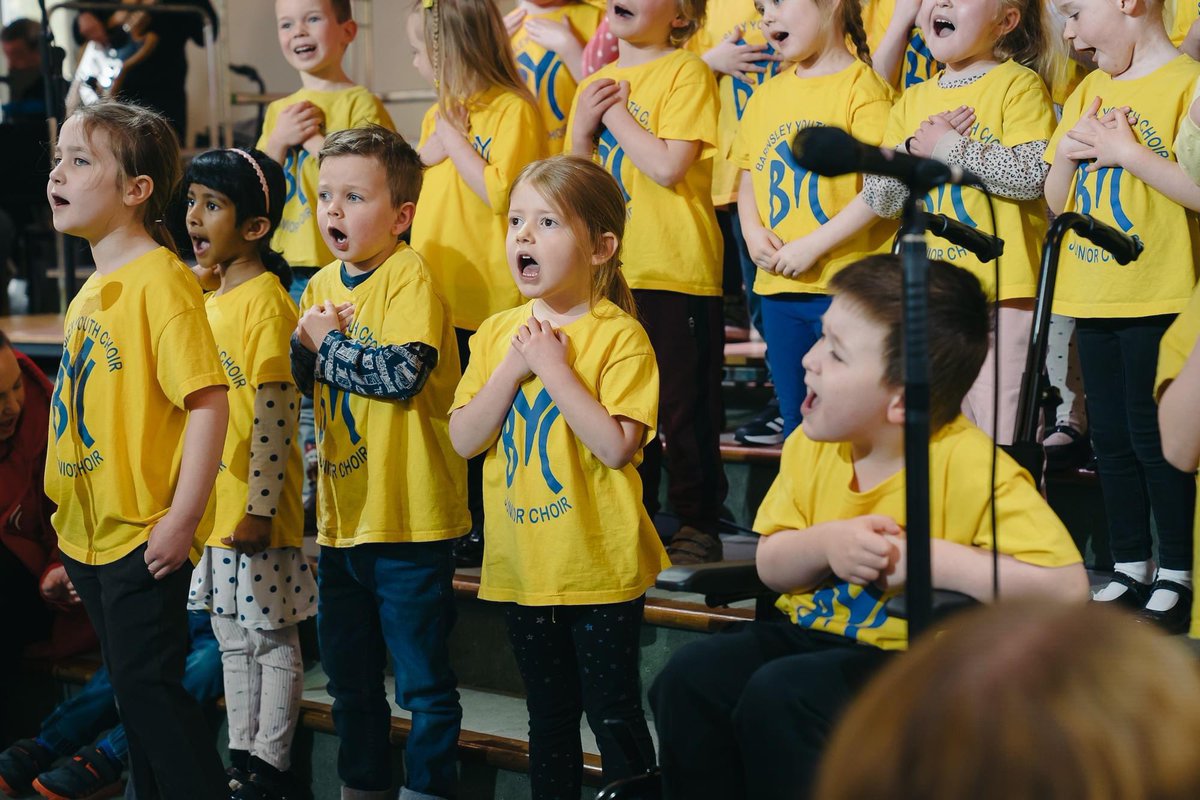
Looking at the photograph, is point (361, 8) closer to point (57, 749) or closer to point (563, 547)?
point (57, 749)

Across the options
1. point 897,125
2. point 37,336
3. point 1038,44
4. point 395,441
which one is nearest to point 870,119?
point 897,125

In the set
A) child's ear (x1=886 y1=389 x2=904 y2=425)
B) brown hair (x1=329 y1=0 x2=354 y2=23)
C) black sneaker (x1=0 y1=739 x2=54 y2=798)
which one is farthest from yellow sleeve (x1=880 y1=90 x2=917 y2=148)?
black sneaker (x1=0 y1=739 x2=54 y2=798)

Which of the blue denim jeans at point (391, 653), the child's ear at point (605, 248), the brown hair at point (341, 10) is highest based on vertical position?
the brown hair at point (341, 10)

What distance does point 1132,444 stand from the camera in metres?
2.78

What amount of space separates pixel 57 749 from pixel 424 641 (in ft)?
3.83

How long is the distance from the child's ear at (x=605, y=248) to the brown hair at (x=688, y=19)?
947mm

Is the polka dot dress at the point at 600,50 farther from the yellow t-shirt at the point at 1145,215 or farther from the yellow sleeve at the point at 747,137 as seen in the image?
the yellow t-shirt at the point at 1145,215

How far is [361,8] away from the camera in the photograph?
21.8 feet

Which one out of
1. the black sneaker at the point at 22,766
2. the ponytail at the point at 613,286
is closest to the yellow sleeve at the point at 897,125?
the ponytail at the point at 613,286

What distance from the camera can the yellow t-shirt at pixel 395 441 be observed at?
8.79ft

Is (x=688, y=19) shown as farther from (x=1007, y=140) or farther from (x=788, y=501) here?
(x=788, y=501)

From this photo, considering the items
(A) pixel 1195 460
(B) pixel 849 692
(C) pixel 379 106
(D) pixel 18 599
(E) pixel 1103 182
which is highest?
(C) pixel 379 106

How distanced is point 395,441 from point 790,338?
93 centimetres

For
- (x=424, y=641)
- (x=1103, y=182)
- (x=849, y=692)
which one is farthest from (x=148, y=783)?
(x=1103, y=182)
